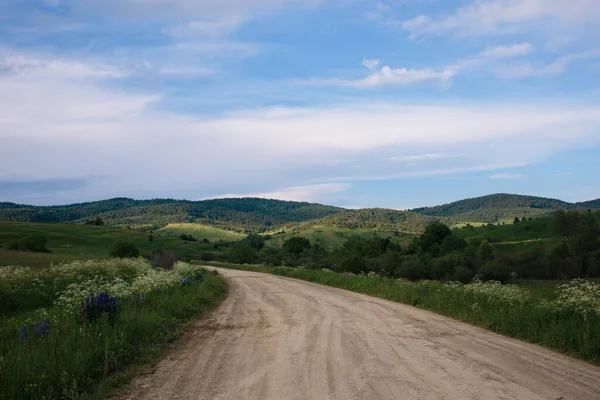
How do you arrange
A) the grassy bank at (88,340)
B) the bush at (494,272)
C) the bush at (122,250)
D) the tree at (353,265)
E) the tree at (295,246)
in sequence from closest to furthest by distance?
the grassy bank at (88,340), the bush at (494,272), the tree at (353,265), the bush at (122,250), the tree at (295,246)

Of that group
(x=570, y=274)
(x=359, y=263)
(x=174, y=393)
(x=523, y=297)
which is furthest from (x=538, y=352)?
(x=570, y=274)

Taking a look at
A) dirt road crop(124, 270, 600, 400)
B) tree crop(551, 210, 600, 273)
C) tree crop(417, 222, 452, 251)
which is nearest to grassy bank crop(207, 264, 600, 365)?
dirt road crop(124, 270, 600, 400)

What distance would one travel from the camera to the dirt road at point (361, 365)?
694cm

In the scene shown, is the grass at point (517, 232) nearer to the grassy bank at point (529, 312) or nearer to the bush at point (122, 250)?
the bush at point (122, 250)

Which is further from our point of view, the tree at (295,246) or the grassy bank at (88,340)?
the tree at (295,246)

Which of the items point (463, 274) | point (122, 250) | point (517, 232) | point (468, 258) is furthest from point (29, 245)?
point (517, 232)

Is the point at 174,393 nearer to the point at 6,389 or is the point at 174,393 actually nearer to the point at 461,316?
the point at 6,389

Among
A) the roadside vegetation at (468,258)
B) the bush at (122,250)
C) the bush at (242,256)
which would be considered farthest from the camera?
the bush at (242,256)

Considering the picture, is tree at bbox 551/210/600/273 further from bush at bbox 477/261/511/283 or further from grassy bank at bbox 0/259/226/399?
grassy bank at bbox 0/259/226/399

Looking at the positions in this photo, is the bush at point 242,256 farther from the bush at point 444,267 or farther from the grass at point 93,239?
the bush at point 444,267

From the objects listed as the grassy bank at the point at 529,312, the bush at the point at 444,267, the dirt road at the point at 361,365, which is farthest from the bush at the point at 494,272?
the dirt road at the point at 361,365

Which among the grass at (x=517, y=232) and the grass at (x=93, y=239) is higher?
the grass at (x=517, y=232)

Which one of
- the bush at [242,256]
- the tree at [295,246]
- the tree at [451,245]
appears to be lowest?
the bush at [242,256]

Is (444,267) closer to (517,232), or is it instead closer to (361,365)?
(361,365)
